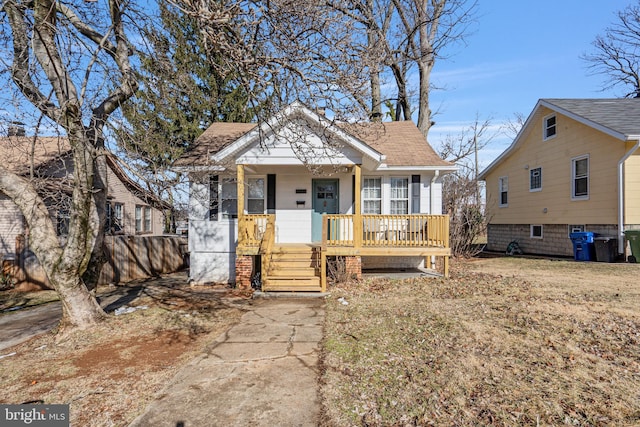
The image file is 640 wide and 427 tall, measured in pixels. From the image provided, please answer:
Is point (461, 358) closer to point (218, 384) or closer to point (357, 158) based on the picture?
point (218, 384)

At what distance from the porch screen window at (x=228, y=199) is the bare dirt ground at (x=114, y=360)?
140 inches

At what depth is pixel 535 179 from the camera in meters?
15.9

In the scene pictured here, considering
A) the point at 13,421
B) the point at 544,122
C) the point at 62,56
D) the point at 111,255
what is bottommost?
the point at 13,421

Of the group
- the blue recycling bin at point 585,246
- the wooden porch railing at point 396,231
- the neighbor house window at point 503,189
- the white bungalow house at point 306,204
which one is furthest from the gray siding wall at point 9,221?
the neighbor house window at point 503,189

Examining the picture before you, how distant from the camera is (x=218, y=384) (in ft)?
12.0

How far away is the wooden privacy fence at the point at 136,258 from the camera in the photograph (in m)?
10.4

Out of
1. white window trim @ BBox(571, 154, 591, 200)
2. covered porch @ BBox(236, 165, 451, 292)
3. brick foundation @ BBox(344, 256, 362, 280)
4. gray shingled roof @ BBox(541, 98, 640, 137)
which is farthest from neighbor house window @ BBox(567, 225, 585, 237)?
brick foundation @ BBox(344, 256, 362, 280)

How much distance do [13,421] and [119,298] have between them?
208 inches

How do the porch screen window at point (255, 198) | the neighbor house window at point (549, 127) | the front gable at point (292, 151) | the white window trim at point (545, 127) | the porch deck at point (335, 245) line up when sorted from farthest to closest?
the neighbor house window at point (549, 127)
the white window trim at point (545, 127)
the porch screen window at point (255, 198)
the front gable at point (292, 151)
the porch deck at point (335, 245)

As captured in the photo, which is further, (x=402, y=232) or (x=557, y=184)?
(x=557, y=184)

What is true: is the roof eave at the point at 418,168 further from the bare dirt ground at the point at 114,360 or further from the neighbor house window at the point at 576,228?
the neighbor house window at the point at 576,228

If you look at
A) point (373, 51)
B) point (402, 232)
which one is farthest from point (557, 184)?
point (373, 51)

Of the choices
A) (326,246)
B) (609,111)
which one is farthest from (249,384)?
(609,111)

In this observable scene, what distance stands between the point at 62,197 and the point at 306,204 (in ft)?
20.9
